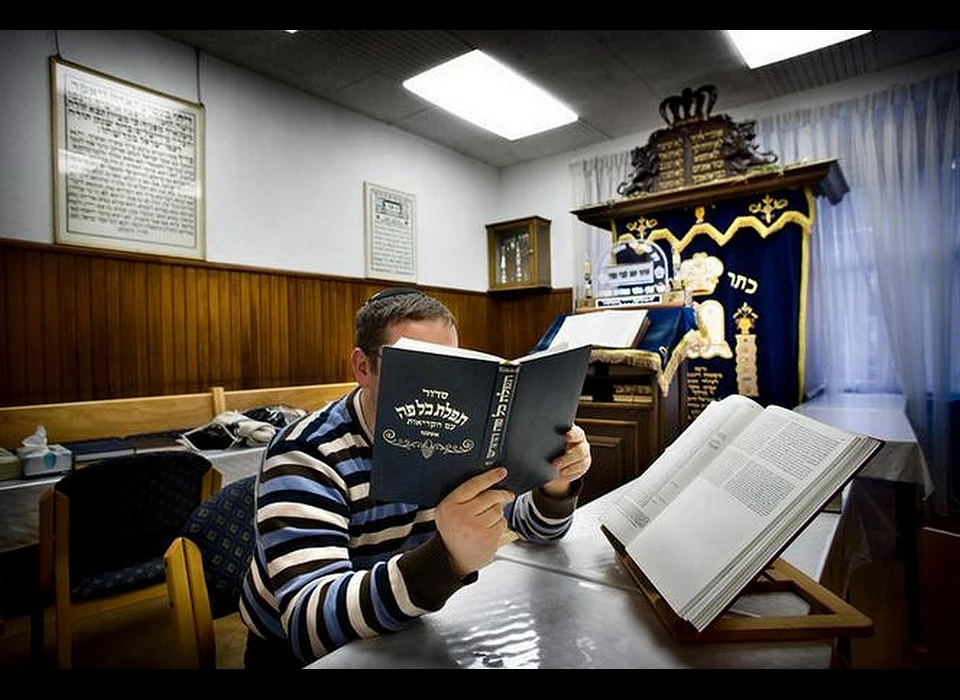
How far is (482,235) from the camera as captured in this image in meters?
5.95

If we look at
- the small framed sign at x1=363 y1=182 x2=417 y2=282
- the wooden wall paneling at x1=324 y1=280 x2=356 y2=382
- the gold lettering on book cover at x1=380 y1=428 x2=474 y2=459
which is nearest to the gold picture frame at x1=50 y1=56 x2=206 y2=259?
the wooden wall paneling at x1=324 y1=280 x2=356 y2=382

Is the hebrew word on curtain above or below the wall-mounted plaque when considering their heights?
below

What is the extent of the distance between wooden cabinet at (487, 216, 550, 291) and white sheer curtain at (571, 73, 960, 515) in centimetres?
245

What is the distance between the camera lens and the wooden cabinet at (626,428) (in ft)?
7.62

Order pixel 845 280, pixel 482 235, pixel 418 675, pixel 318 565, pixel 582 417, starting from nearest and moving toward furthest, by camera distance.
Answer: pixel 418 675
pixel 318 565
pixel 582 417
pixel 845 280
pixel 482 235

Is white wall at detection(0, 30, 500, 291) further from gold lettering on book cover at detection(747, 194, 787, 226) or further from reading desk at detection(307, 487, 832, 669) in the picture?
reading desk at detection(307, 487, 832, 669)

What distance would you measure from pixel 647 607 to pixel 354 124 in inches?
182

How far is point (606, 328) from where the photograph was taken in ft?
8.50

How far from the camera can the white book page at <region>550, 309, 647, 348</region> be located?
2.47 metres

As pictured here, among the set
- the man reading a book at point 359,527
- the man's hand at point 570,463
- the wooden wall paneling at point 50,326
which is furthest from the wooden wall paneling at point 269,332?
the man's hand at point 570,463

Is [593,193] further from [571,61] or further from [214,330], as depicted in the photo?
[214,330]

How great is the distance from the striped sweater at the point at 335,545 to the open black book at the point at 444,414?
10 centimetres

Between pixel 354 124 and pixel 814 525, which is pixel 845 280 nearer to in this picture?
pixel 814 525

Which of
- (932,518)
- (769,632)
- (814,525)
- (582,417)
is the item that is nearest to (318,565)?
(769,632)
